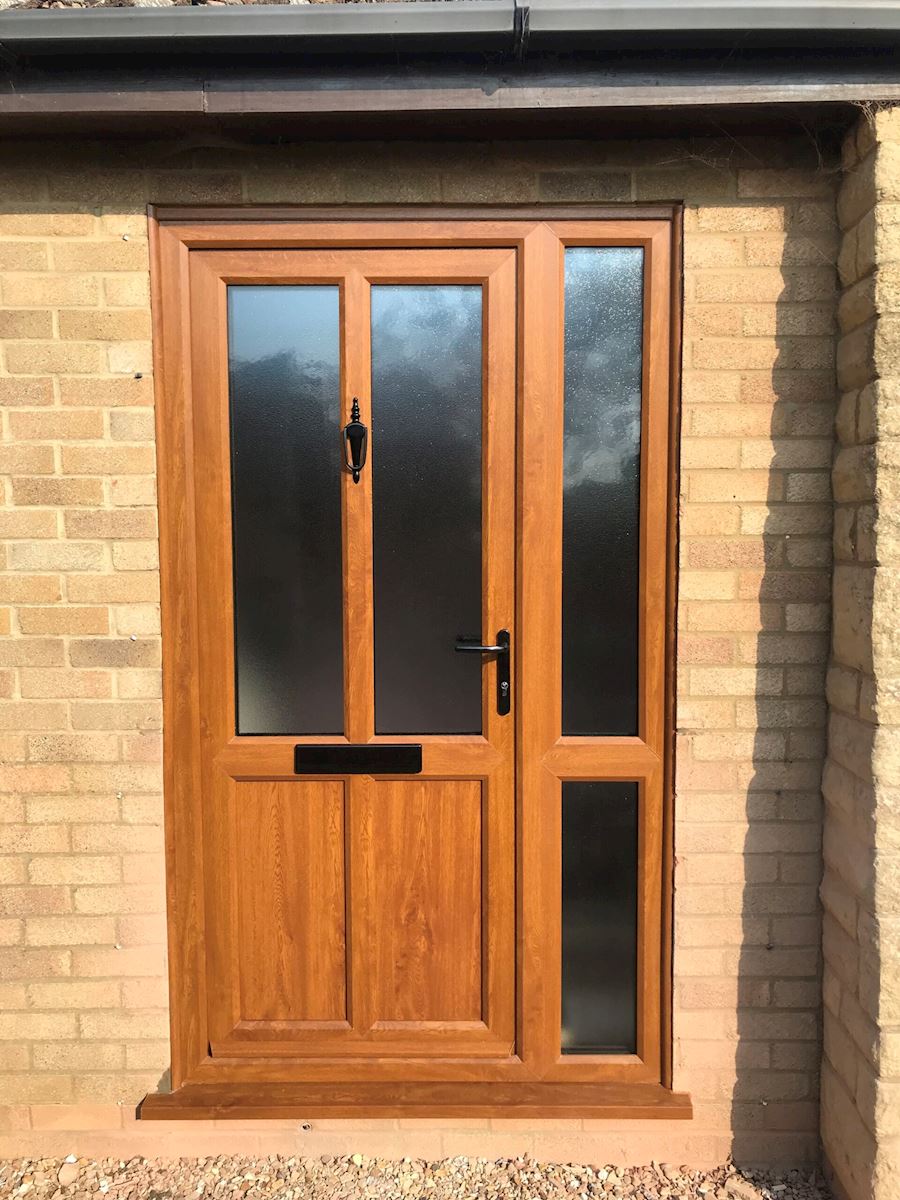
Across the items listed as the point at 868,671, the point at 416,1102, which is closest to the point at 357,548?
the point at 868,671

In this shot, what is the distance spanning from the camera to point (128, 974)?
239 cm

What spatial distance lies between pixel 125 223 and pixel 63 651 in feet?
4.52

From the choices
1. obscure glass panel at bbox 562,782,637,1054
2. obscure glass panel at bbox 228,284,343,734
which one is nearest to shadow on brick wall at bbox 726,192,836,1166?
obscure glass panel at bbox 562,782,637,1054

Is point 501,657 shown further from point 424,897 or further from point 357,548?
point 424,897

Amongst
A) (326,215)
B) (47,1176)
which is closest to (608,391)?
(326,215)

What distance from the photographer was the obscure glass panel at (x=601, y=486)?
235cm

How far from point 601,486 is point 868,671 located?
96 centimetres

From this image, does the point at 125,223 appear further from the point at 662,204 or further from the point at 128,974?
the point at 128,974

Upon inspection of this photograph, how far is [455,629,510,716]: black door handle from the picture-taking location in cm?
238

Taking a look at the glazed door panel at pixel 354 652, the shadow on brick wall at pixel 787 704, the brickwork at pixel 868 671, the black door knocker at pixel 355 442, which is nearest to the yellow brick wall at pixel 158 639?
the shadow on brick wall at pixel 787 704

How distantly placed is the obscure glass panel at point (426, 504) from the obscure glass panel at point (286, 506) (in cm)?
15

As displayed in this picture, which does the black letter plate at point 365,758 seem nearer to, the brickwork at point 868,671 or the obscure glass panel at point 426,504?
the obscure glass panel at point 426,504

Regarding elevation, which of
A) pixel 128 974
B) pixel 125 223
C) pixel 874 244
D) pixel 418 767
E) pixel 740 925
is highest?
pixel 125 223

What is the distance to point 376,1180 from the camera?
2.32 m
